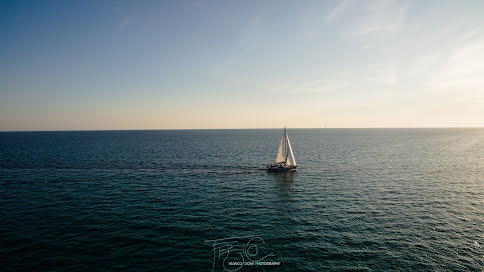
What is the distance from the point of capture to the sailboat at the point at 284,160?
3119 inches

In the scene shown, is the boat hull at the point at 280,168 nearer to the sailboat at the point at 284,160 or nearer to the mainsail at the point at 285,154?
the sailboat at the point at 284,160

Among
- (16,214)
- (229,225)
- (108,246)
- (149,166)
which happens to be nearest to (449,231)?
(229,225)

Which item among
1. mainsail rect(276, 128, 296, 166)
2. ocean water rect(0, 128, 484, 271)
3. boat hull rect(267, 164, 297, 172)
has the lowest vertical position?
ocean water rect(0, 128, 484, 271)

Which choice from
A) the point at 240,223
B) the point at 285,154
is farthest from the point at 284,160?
the point at 240,223

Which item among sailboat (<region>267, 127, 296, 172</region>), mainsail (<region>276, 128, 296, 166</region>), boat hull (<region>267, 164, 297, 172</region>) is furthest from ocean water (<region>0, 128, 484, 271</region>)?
mainsail (<region>276, 128, 296, 166</region>)

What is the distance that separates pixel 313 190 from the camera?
5822 centimetres

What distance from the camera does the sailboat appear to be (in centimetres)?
7922

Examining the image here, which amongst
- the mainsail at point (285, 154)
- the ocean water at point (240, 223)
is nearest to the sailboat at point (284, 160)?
the mainsail at point (285, 154)

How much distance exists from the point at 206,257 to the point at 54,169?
78648mm

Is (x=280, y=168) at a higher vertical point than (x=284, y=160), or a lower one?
lower

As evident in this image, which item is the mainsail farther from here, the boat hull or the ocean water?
the ocean water

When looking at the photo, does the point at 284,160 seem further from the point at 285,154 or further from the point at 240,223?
the point at 240,223

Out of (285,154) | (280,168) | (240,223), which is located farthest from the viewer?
(285,154)

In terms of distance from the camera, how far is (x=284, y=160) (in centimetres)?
8225
